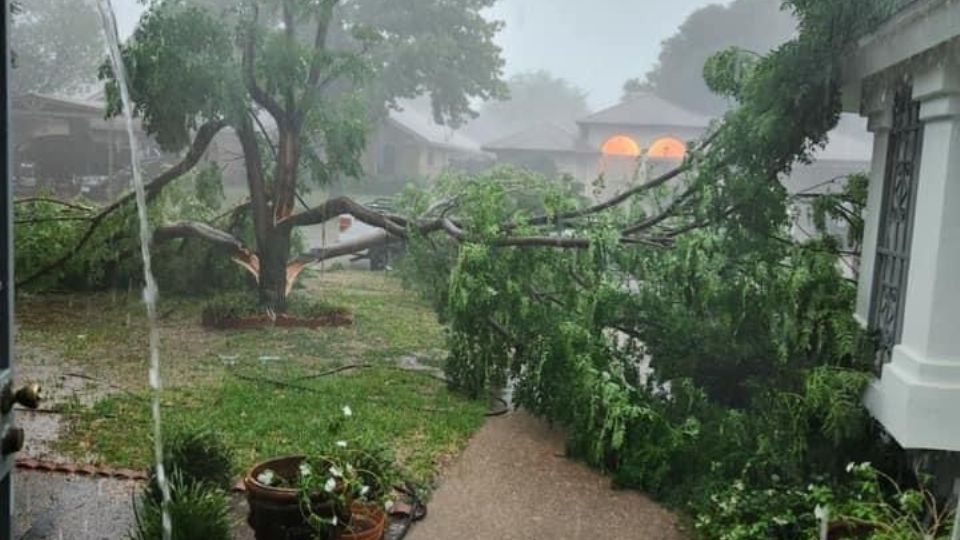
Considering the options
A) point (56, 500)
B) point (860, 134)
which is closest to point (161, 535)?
point (56, 500)

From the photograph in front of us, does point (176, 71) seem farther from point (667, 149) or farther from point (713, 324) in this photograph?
point (713, 324)

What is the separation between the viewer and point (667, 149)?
7125mm

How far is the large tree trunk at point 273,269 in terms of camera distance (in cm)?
852

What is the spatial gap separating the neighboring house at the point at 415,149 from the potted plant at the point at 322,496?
34.6ft

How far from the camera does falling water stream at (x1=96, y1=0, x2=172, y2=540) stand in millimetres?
3365

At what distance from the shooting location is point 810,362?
4387 millimetres

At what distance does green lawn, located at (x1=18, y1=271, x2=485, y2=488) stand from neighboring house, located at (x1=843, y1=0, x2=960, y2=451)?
2.30 m

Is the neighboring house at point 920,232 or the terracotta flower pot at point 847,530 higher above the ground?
the neighboring house at point 920,232

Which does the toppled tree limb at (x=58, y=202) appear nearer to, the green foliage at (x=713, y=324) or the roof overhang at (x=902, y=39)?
the green foliage at (x=713, y=324)

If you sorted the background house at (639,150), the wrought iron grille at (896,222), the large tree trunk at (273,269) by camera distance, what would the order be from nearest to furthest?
the wrought iron grille at (896,222) < the background house at (639,150) < the large tree trunk at (273,269)

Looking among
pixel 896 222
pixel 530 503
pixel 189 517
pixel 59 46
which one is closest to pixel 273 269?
pixel 59 46

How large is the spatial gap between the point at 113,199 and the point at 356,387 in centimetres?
393

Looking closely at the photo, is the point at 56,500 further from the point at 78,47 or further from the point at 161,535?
the point at 78,47

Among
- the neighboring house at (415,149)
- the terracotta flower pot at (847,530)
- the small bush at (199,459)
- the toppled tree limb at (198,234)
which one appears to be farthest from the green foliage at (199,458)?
the neighboring house at (415,149)
